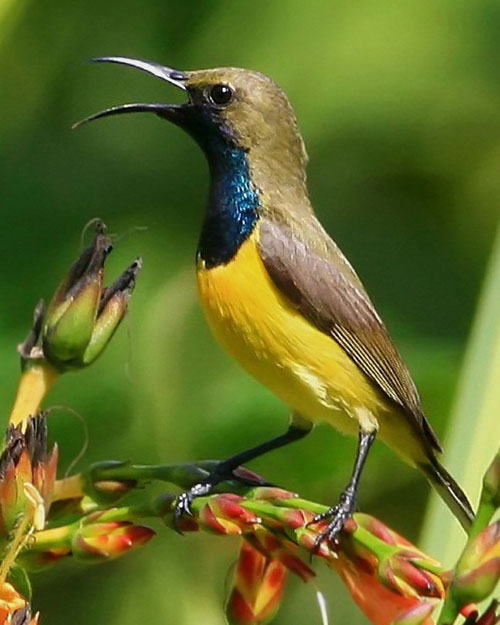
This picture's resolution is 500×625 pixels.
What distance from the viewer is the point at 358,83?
2.45 m

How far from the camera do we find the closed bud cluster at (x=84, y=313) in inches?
53.9

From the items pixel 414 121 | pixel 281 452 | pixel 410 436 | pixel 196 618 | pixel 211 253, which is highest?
pixel 414 121

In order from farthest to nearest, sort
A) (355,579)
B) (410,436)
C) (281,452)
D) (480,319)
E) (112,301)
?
(281,452), (410,436), (480,319), (112,301), (355,579)

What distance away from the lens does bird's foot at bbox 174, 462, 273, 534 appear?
4.17ft

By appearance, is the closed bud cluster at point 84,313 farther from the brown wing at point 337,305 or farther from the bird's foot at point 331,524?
the brown wing at point 337,305

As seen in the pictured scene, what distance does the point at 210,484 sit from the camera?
1343 millimetres

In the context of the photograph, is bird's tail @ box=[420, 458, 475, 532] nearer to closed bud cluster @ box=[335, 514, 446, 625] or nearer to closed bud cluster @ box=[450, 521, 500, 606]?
closed bud cluster @ box=[335, 514, 446, 625]

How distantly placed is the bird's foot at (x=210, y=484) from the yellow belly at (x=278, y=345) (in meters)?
0.35

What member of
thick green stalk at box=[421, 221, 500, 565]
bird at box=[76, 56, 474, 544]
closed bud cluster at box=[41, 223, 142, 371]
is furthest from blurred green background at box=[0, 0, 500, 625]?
closed bud cluster at box=[41, 223, 142, 371]

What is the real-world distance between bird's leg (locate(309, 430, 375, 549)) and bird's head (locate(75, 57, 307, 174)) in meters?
0.41

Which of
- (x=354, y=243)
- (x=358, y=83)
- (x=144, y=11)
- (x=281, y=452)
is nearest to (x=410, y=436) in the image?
(x=281, y=452)

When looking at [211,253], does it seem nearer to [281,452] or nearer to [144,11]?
[281,452]

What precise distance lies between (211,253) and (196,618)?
502 millimetres

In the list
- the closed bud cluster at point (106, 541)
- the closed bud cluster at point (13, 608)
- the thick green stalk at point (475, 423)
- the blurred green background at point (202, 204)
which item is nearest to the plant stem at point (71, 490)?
the closed bud cluster at point (106, 541)
